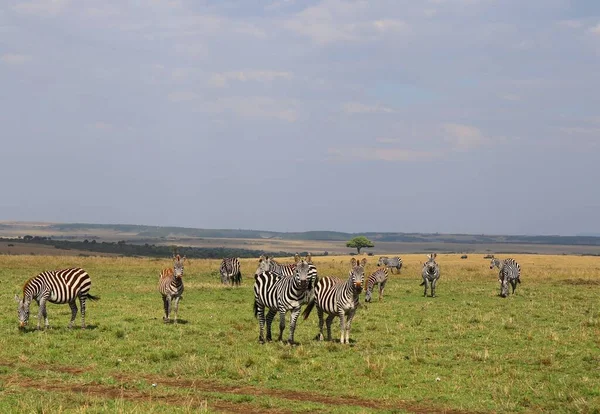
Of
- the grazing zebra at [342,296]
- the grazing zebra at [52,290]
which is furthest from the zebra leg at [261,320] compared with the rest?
the grazing zebra at [52,290]

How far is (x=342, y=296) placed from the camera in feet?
57.1

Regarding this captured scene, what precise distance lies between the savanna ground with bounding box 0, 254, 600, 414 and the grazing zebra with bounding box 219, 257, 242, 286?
11.5 meters

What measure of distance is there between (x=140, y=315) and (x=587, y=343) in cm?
1482

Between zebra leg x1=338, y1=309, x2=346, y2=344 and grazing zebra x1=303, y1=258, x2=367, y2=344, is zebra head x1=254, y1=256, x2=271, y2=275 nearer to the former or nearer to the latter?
grazing zebra x1=303, y1=258, x2=367, y2=344

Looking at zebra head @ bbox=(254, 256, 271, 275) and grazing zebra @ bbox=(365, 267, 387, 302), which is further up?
zebra head @ bbox=(254, 256, 271, 275)

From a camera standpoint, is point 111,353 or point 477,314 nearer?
point 111,353

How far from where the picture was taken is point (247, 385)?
13.3 metres

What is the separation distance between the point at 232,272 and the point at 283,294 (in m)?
21.6

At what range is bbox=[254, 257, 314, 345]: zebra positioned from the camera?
16.5 meters

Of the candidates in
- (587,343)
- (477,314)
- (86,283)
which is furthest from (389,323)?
(86,283)

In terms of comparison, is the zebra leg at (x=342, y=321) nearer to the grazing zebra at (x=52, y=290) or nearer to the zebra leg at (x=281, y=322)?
the zebra leg at (x=281, y=322)

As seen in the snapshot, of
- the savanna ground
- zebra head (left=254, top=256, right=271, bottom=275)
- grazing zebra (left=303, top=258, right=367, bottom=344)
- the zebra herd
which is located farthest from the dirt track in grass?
zebra head (left=254, top=256, right=271, bottom=275)

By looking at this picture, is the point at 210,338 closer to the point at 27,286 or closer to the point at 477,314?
the point at 27,286

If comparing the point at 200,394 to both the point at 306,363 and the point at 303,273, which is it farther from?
the point at 303,273
